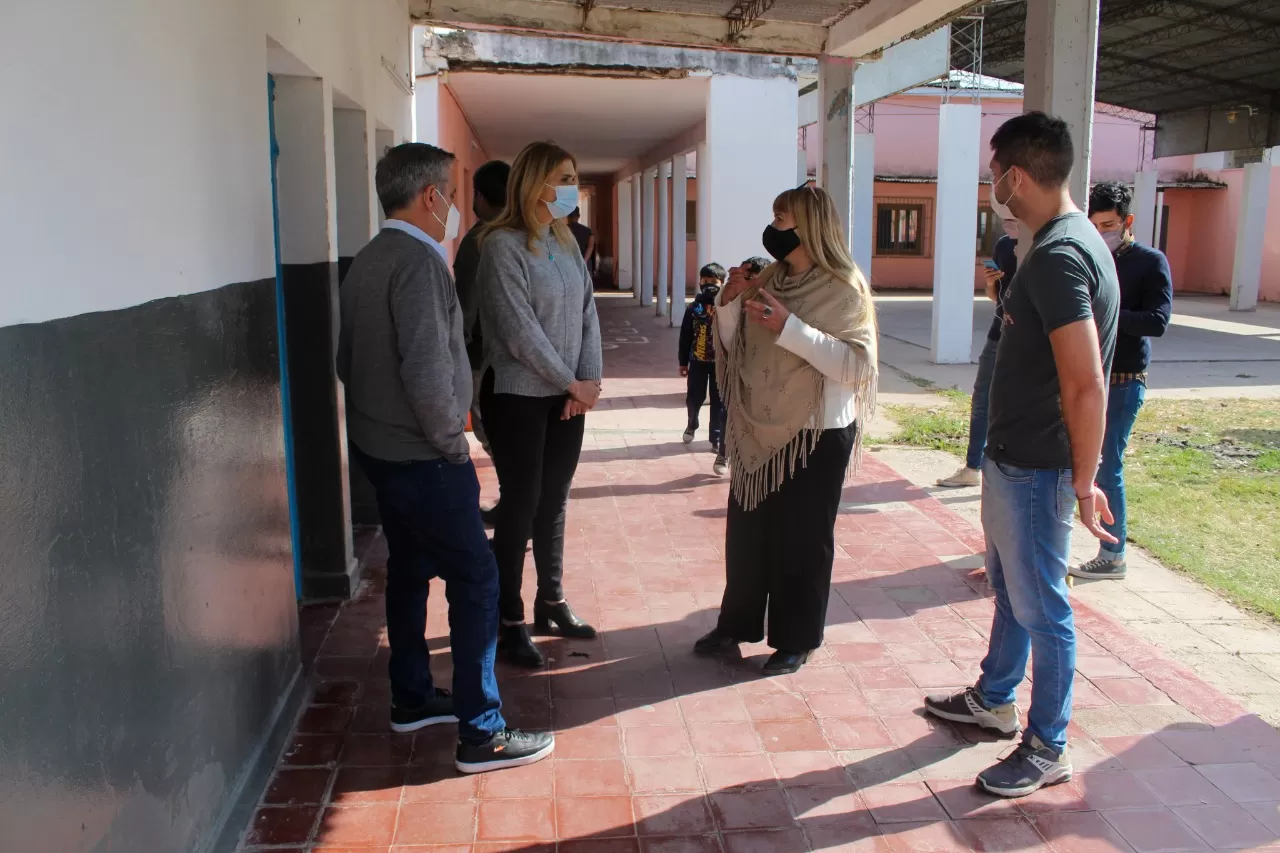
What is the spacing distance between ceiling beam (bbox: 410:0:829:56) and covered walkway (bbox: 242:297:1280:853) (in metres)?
3.63

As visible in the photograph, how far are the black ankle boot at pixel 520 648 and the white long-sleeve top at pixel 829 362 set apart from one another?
1.34 meters

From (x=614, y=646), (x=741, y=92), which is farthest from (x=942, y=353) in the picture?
(x=614, y=646)

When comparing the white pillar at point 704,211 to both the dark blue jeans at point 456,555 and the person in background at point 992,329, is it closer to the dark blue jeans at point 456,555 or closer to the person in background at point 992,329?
the person in background at point 992,329

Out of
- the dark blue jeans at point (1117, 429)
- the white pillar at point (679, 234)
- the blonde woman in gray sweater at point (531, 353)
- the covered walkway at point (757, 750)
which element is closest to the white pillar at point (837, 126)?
the dark blue jeans at point (1117, 429)

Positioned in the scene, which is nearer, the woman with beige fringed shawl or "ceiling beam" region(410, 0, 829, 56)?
the woman with beige fringed shawl

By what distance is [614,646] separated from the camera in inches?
163

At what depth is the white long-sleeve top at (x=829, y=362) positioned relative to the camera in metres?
3.51

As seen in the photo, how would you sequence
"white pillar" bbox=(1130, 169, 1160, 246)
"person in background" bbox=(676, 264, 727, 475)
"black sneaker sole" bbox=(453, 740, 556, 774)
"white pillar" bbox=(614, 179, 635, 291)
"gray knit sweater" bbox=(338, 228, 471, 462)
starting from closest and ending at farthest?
"gray knit sweater" bbox=(338, 228, 471, 462) → "black sneaker sole" bbox=(453, 740, 556, 774) → "person in background" bbox=(676, 264, 727, 475) → "white pillar" bbox=(1130, 169, 1160, 246) → "white pillar" bbox=(614, 179, 635, 291)

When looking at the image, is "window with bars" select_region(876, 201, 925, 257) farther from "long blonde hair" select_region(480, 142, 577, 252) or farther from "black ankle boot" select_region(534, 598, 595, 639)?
"long blonde hair" select_region(480, 142, 577, 252)

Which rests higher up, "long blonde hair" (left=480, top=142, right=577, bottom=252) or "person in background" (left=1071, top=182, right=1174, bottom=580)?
"long blonde hair" (left=480, top=142, right=577, bottom=252)

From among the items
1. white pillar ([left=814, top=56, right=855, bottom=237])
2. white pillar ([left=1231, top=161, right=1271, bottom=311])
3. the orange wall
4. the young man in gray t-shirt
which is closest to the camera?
the young man in gray t-shirt

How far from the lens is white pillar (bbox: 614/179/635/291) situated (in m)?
26.8

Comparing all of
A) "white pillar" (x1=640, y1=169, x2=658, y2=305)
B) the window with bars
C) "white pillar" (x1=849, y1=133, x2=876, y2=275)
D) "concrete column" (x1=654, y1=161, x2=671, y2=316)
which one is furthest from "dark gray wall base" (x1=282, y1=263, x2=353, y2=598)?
the window with bars

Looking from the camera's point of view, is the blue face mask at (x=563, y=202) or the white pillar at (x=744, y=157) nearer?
the blue face mask at (x=563, y=202)
